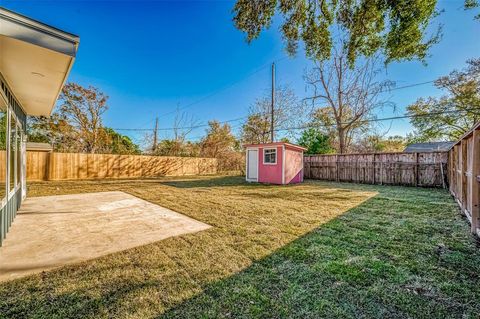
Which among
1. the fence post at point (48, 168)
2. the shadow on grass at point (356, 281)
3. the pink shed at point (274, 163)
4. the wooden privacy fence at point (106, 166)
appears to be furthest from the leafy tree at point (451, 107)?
the fence post at point (48, 168)

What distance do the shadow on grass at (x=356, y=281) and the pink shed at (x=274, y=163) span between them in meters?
6.58

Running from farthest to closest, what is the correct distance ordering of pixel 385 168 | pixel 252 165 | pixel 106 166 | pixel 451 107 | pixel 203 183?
pixel 451 107 < pixel 106 166 < pixel 252 165 < pixel 203 183 < pixel 385 168

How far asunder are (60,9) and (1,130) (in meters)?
2.82

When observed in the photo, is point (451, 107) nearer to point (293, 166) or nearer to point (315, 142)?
point (315, 142)

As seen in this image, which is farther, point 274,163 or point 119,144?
point 119,144

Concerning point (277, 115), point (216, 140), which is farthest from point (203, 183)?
point (277, 115)

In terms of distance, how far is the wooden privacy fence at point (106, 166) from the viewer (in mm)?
10024

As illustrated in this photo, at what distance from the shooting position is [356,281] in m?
1.74

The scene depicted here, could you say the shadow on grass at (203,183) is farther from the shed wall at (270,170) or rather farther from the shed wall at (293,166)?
the shed wall at (293,166)

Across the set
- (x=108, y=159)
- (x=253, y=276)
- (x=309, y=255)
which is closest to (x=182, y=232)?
(x=253, y=276)

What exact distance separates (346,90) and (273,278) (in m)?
14.9

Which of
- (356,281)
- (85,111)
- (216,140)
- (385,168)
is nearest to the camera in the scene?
(356,281)

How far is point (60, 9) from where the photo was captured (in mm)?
4023

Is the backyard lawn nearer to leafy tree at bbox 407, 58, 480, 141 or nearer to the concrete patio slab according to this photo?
the concrete patio slab
